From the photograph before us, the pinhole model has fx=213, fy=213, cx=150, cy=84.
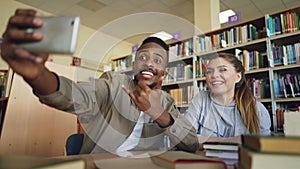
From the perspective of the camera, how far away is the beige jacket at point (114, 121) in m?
0.76

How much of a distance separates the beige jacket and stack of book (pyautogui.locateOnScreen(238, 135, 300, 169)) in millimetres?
462

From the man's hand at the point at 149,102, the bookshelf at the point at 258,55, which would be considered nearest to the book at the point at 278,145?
the man's hand at the point at 149,102

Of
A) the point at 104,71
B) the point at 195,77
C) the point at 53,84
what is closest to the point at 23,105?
the point at 104,71

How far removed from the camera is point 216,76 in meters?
1.33

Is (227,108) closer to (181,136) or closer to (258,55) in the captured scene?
(181,136)

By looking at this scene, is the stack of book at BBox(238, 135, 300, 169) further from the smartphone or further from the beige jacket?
the beige jacket

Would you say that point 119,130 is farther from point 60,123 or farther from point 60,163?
point 60,123

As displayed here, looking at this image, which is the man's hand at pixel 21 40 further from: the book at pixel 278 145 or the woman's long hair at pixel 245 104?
the woman's long hair at pixel 245 104

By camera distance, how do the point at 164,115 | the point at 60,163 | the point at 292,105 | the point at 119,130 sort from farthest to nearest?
the point at 292,105, the point at 119,130, the point at 164,115, the point at 60,163

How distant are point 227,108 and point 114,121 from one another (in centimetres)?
70

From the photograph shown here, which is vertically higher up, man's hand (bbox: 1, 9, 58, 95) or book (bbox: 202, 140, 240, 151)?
man's hand (bbox: 1, 9, 58, 95)

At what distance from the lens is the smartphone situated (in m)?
0.28

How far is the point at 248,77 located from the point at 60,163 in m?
2.46

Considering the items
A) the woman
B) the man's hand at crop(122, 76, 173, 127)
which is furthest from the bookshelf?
the man's hand at crop(122, 76, 173, 127)
